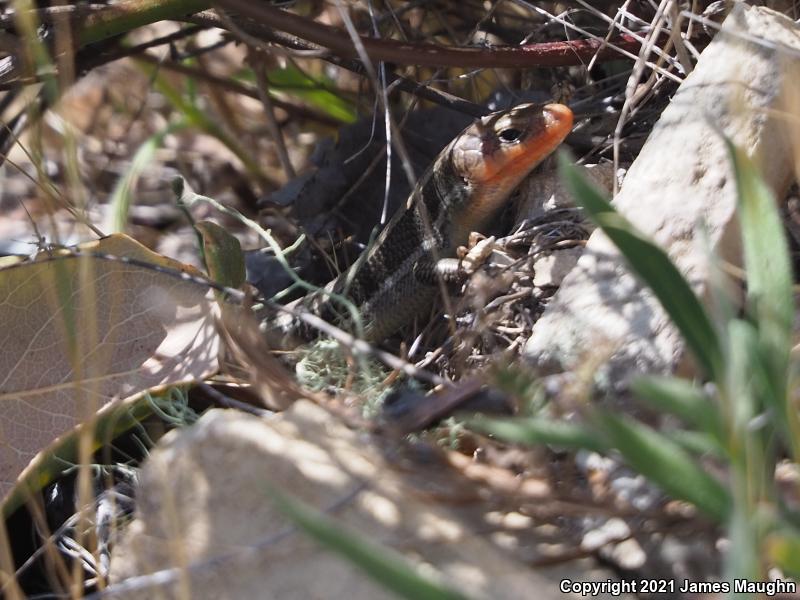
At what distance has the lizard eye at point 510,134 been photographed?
108 inches

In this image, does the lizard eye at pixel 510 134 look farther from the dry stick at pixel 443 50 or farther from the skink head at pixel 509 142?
the dry stick at pixel 443 50

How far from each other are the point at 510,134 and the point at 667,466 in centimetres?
170

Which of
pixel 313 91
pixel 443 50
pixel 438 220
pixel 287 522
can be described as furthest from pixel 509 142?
pixel 287 522

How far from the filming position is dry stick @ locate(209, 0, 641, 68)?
2523 millimetres

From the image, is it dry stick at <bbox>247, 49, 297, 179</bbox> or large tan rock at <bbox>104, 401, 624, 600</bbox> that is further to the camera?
dry stick at <bbox>247, 49, 297, 179</bbox>

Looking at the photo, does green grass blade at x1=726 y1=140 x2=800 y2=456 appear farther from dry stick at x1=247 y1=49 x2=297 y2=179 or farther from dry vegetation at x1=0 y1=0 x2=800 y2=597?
dry stick at x1=247 y1=49 x2=297 y2=179

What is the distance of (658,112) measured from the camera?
2559 millimetres

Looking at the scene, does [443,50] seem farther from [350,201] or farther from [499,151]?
[350,201]

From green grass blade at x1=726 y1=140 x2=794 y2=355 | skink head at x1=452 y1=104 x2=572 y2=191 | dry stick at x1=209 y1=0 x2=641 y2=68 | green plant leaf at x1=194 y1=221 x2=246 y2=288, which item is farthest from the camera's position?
skink head at x1=452 y1=104 x2=572 y2=191

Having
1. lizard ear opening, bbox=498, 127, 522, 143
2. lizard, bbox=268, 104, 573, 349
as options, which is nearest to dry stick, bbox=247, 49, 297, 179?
lizard, bbox=268, 104, 573, 349

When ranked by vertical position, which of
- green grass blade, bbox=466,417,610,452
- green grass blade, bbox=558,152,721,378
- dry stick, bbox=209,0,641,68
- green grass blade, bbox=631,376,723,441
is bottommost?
green grass blade, bbox=466,417,610,452

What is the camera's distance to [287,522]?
1.55 metres

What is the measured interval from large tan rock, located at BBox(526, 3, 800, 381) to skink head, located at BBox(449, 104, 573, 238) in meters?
0.51

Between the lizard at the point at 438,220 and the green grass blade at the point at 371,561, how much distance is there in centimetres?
154
